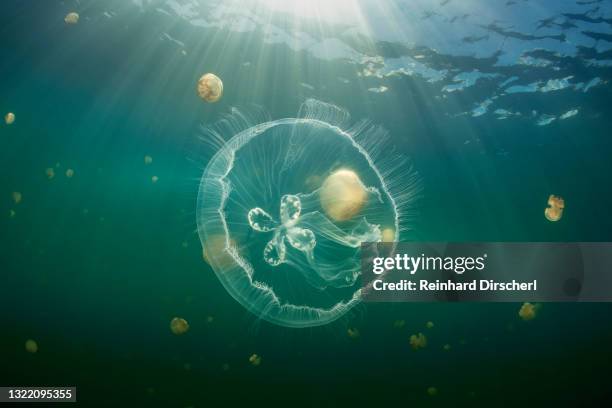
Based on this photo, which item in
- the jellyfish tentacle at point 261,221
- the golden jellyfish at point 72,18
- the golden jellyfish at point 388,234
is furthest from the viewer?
the golden jellyfish at point 72,18

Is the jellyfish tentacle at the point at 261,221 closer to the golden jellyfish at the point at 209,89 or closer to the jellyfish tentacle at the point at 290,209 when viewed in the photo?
the jellyfish tentacle at the point at 290,209

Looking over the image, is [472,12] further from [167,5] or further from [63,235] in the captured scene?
[63,235]

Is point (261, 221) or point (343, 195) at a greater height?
point (343, 195)

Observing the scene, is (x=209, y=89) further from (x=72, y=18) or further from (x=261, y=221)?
(x=261, y=221)

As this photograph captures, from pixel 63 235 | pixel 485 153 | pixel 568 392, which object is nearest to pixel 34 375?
pixel 63 235

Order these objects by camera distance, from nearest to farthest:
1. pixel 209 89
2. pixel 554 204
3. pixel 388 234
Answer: pixel 388 234 → pixel 209 89 → pixel 554 204

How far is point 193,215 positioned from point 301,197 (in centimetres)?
1700

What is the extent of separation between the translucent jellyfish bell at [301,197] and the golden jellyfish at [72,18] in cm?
650

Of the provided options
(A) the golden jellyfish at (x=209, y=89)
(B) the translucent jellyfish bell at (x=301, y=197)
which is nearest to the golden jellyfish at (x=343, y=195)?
(B) the translucent jellyfish bell at (x=301, y=197)

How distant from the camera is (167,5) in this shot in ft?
27.2

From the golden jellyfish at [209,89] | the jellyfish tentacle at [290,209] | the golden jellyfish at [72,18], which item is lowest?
Result: the jellyfish tentacle at [290,209]

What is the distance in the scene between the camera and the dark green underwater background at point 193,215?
34.1 feet

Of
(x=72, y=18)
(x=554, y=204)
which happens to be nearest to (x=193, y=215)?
(x=72, y=18)

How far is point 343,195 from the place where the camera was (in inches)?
179
